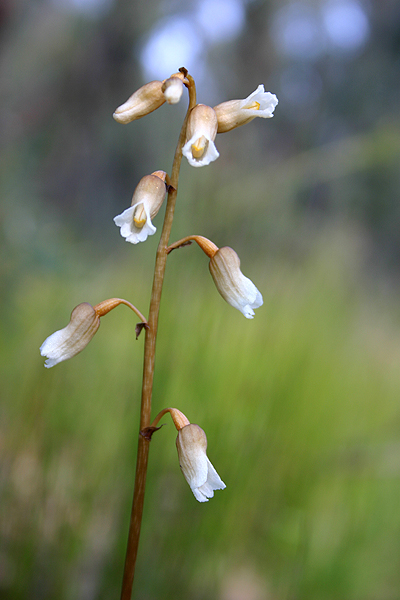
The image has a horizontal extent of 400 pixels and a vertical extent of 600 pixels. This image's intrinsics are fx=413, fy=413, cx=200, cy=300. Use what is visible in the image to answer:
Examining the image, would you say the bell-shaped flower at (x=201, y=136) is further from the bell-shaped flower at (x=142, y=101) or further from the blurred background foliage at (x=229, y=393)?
the blurred background foliage at (x=229, y=393)

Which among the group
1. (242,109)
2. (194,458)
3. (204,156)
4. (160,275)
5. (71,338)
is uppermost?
(242,109)

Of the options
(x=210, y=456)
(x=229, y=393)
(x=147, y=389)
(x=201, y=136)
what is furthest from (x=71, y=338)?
(x=229, y=393)

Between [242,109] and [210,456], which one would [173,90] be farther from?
[210,456]

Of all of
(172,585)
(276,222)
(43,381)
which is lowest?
(172,585)

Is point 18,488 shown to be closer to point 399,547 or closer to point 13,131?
point 399,547

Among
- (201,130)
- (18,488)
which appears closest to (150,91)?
(201,130)

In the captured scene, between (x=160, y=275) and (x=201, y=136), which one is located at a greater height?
(x=201, y=136)
